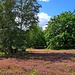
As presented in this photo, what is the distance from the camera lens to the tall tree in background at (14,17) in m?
33.8

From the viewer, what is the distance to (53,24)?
7500 cm

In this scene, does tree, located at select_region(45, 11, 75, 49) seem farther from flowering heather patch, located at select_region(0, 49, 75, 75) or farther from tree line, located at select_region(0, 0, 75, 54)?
flowering heather patch, located at select_region(0, 49, 75, 75)

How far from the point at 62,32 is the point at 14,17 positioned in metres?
40.5

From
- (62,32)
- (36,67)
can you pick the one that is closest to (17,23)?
(36,67)

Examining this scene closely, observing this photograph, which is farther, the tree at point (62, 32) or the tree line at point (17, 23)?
the tree at point (62, 32)

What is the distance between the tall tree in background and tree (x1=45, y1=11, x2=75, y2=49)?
3576cm

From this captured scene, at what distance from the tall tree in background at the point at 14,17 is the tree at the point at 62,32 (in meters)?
35.8

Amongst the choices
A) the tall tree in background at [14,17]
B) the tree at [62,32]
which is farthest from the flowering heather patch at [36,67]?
the tree at [62,32]

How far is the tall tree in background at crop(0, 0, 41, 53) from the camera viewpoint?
33750mm

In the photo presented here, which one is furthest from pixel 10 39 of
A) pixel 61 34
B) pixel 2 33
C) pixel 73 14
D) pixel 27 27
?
pixel 73 14

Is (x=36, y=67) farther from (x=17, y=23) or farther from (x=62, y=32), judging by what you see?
(x=62, y=32)

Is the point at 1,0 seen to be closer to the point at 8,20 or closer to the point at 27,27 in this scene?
the point at 8,20

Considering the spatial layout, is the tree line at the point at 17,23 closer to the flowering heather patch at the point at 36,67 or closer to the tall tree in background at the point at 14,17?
the tall tree in background at the point at 14,17

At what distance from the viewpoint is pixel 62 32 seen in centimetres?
7312
